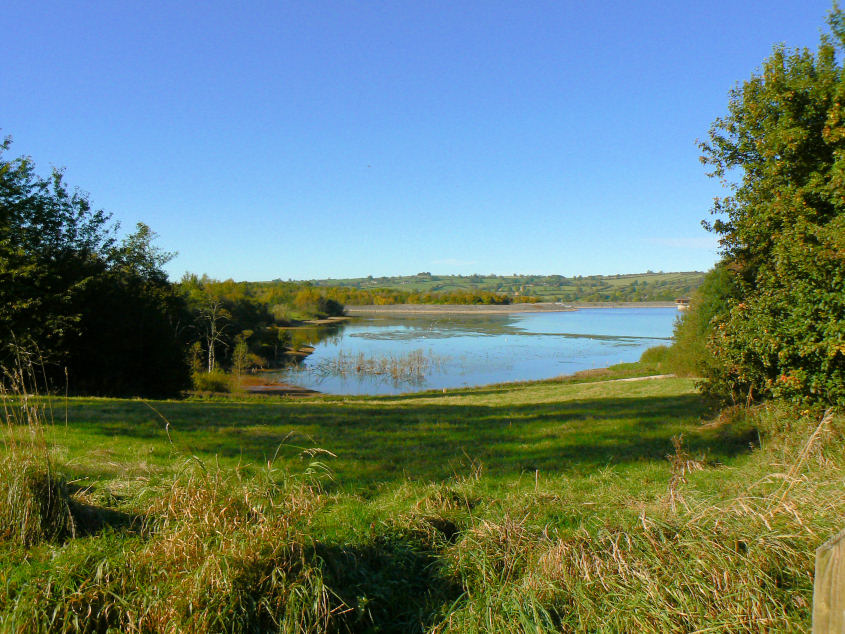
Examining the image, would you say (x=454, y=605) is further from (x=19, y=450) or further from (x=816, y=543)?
(x=19, y=450)

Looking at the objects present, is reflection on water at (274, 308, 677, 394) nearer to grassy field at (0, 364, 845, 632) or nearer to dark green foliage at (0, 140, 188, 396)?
dark green foliage at (0, 140, 188, 396)

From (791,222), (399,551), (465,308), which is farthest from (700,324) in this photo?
(465,308)

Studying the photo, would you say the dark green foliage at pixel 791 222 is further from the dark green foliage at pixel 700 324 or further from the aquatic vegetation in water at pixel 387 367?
the aquatic vegetation in water at pixel 387 367

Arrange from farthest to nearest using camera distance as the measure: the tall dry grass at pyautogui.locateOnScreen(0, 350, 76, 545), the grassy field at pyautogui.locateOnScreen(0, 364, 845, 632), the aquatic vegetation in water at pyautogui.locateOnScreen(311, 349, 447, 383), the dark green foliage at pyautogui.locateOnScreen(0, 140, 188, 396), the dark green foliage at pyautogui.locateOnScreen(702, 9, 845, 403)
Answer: the aquatic vegetation in water at pyautogui.locateOnScreen(311, 349, 447, 383) → the dark green foliage at pyautogui.locateOnScreen(0, 140, 188, 396) → the dark green foliage at pyautogui.locateOnScreen(702, 9, 845, 403) → the tall dry grass at pyautogui.locateOnScreen(0, 350, 76, 545) → the grassy field at pyautogui.locateOnScreen(0, 364, 845, 632)

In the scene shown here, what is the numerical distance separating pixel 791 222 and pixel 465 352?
47.8 m

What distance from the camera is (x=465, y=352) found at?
56.8 metres

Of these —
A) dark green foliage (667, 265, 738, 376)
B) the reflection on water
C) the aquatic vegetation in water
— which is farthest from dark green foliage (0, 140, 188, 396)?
dark green foliage (667, 265, 738, 376)

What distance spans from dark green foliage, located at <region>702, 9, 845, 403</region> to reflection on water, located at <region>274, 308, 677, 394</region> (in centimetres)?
2735

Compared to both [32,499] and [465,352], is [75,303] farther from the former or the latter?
[465,352]

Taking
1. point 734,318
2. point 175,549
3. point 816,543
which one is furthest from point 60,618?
point 734,318

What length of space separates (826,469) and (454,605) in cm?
485

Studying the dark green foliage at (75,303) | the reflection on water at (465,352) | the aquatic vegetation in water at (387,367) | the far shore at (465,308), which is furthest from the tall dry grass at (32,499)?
the far shore at (465,308)

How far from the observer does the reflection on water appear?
40938 millimetres

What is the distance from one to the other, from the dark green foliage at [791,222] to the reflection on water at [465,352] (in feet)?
89.7
